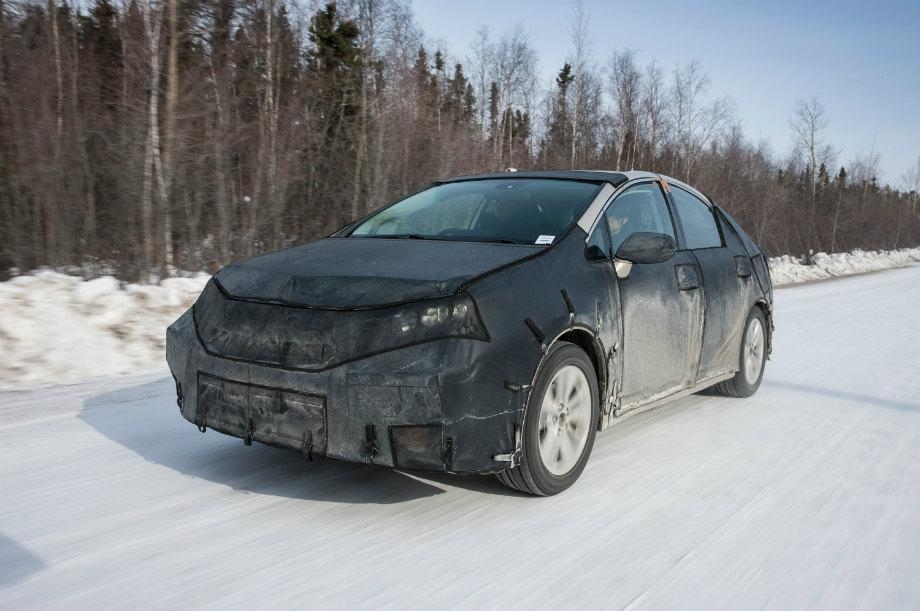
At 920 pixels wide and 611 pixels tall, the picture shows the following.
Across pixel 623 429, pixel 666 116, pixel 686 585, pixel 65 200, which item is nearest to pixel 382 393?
pixel 686 585

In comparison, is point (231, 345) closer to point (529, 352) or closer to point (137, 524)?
point (137, 524)

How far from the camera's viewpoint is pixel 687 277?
518 cm

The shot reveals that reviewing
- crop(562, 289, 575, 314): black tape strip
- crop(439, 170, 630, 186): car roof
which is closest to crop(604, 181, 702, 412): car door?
crop(439, 170, 630, 186): car roof

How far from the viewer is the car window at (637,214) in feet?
15.3

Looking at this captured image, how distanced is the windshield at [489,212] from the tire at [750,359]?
7.20ft

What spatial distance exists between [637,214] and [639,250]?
1.79 ft

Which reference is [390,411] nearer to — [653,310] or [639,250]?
[639,250]

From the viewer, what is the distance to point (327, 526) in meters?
3.49

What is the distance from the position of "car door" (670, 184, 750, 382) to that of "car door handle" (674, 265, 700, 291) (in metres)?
0.12

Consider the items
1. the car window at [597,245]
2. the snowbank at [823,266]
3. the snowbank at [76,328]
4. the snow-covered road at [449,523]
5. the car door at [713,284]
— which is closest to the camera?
the snow-covered road at [449,523]

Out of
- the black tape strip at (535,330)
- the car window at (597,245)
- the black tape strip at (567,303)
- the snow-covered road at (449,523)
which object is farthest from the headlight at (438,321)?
→ the car window at (597,245)

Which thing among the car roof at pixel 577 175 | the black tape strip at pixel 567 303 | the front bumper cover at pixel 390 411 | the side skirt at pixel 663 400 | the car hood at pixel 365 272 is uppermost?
the car roof at pixel 577 175

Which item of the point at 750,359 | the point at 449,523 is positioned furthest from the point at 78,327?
the point at 750,359

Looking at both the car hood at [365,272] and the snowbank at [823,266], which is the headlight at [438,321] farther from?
the snowbank at [823,266]
